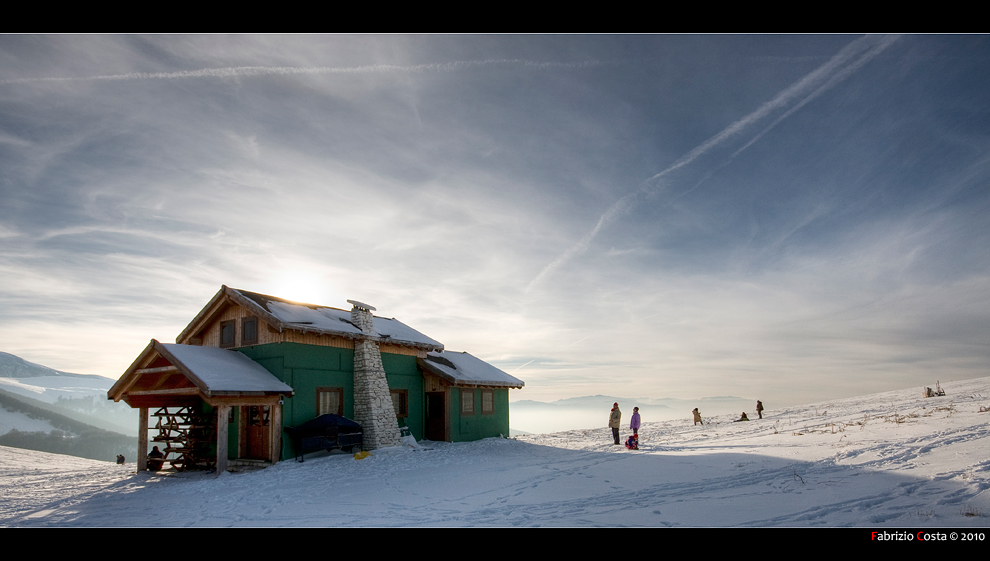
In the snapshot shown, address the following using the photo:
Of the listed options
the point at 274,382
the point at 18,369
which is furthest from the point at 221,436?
the point at 18,369

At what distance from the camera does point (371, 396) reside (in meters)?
20.8

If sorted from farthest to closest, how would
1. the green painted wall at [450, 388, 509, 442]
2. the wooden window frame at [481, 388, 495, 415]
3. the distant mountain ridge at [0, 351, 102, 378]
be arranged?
the distant mountain ridge at [0, 351, 102, 378]
the wooden window frame at [481, 388, 495, 415]
the green painted wall at [450, 388, 509, 442]

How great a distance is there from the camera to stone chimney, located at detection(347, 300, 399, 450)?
67.3 ft

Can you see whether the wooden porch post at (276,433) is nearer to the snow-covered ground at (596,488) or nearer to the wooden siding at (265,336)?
the snow-covered ground at (596,488)

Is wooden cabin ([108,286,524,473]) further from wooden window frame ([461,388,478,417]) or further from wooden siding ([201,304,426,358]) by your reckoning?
wooden window frame ([461,388,478,417])

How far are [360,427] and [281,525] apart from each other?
10.0 meters

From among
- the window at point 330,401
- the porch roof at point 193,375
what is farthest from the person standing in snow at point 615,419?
the porch roof at point 193,375

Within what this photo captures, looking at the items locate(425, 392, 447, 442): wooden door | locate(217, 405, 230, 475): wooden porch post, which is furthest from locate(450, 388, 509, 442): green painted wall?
locate(217, 405, 230, 475): wooden porch post

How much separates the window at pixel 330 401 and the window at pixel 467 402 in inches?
252

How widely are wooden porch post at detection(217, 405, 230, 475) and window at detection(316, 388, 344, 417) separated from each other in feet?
12.2

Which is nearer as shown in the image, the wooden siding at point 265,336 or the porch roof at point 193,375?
the porch roof at point 193,375

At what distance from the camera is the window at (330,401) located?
2000 cm

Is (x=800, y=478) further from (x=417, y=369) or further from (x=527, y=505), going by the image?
(x=417, y=369)
